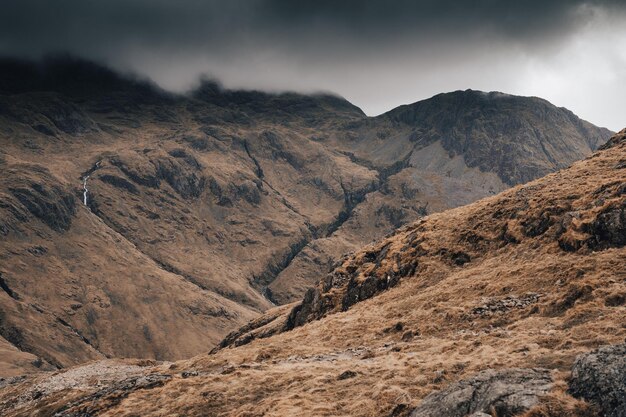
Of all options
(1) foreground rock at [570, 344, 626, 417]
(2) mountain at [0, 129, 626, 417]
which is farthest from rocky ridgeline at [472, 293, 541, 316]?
(1) foreground rock at [570, 344, 626, 417]

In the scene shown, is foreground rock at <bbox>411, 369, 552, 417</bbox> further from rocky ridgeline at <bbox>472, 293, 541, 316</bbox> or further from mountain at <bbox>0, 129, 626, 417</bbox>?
rocky ridgeline at <bbox>472, 293, 541, 316</bbox>

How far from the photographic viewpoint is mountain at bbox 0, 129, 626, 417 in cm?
1988

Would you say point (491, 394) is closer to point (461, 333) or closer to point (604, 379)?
point (604, 379)

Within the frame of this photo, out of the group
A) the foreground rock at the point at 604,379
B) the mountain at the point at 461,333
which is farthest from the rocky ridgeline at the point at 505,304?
the foreground rock at the point at 604,379

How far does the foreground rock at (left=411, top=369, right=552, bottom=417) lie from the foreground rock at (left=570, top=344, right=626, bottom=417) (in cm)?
107

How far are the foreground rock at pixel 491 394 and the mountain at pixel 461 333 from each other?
60 mm

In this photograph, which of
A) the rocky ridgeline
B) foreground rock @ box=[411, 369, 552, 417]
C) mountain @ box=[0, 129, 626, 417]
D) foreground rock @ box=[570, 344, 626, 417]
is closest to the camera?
foreground rock @ box=[570, 344, 626, 417]

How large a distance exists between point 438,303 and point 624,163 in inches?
868

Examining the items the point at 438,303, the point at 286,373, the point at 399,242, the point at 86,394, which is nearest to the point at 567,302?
the point at 438,303

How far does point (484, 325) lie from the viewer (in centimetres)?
3188

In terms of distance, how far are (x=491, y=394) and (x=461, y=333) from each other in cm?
1332

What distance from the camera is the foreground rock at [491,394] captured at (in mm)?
17844

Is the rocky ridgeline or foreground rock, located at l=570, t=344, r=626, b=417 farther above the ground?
the rocky ridgeline

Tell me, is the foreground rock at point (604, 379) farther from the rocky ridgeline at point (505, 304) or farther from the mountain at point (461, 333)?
the rocky ridgeline at point (505, 304)
